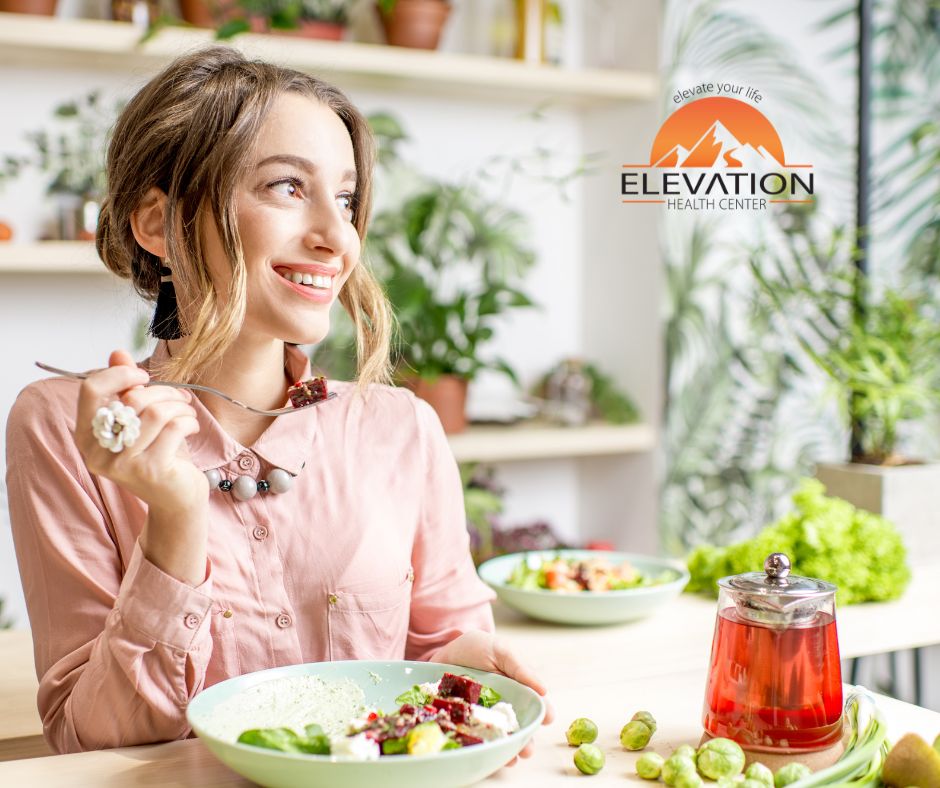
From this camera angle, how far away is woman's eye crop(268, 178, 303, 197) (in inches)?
51.6

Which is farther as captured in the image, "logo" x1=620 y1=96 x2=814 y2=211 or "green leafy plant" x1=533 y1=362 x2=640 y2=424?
"green leafy plant" x1=533 y1=362 x2=640 y2=424

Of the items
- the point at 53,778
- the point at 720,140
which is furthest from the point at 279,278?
the point at 720,140

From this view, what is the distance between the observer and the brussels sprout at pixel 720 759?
1.00 m

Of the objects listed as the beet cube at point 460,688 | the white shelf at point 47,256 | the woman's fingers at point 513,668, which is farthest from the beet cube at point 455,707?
the white shelf at point 47,256

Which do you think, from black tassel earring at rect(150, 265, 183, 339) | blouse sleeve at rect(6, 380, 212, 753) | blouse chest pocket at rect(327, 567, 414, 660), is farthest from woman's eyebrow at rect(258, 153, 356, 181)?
blouse chest pocket at rect(327, 567, 414, 660)

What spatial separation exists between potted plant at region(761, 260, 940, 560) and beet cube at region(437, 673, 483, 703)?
1.32 metres

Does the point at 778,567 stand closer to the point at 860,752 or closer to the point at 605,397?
the point at 860,752

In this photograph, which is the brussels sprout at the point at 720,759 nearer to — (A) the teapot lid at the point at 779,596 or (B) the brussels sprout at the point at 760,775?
(B) the brussels sprout at the point at 760,775

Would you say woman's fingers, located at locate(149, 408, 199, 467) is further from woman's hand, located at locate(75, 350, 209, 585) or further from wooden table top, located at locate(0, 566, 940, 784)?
wooden table top, located at locate(0, 566, 940, 784)

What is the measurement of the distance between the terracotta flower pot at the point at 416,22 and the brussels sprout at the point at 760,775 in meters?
2.74

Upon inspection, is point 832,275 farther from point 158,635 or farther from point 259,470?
point 158,635

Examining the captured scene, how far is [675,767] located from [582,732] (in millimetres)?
125

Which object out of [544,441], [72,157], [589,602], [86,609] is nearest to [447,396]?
[544,441]

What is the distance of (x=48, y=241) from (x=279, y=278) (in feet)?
6.59
